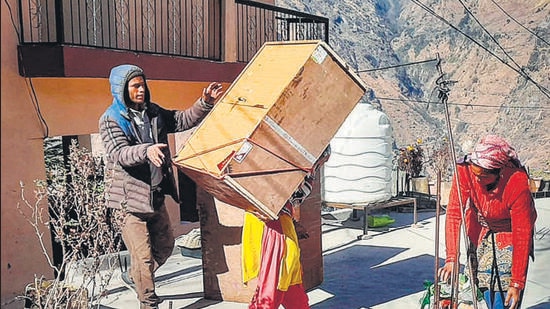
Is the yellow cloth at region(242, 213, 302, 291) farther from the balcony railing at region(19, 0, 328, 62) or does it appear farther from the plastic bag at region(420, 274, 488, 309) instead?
the balcony railing at region(19, 0, 328, 62)

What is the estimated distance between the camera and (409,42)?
56.6 metres

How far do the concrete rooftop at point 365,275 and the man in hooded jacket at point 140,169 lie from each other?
1.30ft

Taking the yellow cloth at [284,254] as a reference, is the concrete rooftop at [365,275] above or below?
below

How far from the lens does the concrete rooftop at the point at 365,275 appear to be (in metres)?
4.48

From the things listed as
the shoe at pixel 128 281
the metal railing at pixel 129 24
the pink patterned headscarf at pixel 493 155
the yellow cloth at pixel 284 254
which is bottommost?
the shoe at pixel 128 281

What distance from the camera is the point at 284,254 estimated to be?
126 inches

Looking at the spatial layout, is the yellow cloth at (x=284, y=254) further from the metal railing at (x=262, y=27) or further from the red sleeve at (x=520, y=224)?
the metal railing at (x=262, y=27)

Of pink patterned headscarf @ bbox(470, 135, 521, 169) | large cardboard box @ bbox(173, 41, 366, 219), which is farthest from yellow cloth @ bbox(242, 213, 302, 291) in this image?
pink patterned headscarf @ bbox(470, 135, 521, 169)

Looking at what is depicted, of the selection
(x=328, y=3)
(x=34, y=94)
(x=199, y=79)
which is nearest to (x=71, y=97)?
(x=34, y=94)

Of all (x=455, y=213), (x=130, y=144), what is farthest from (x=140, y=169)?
(x=455, y=213)

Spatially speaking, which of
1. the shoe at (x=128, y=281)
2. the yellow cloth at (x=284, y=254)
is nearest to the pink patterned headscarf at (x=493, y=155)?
the yellow cloth at (x=284, y=254)

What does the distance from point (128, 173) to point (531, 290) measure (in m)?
3.53

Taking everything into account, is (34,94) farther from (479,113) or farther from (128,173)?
(479,113)

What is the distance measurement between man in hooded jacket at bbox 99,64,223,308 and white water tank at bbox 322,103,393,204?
4222 millimetres
